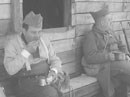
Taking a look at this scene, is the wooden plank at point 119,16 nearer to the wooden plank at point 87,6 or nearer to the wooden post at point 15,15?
the wooden plank at point 87,6

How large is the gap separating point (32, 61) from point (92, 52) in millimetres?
1536

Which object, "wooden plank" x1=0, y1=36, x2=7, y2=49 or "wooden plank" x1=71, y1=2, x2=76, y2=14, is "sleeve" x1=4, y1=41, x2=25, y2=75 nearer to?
"wooden plank" x1=0, y1=36, x2=7, y2=49

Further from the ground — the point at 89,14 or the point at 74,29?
the point at 89,14

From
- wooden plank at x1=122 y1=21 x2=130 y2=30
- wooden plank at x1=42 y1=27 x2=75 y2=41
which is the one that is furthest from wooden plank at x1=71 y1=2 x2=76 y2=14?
wooden plank at x1=122 y1=21 x2=130 y2=30

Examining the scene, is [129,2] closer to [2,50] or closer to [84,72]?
[84,72]

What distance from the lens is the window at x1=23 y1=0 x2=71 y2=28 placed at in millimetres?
5316

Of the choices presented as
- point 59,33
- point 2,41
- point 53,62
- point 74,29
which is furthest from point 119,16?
point 2,41

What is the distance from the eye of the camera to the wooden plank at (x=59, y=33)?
4.80 metres

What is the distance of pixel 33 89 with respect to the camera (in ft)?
12.9

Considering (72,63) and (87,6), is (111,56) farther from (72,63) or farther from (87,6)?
(87,6)

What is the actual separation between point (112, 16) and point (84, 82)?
1.92 metres

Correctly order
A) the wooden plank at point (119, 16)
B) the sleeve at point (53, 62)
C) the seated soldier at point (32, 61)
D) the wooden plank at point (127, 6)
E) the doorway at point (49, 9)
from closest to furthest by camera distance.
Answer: the seated soldier at point (32, 61)
the sleeve at point (53, 62)
the doorway at point (49, 9)
the wooden plank at point (119, 16)
the wooden plank at point (127, 6)

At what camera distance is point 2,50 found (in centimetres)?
402

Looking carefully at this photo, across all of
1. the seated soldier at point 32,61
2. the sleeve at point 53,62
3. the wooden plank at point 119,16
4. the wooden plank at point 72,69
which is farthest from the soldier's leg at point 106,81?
the wooden plank at point 119,16
